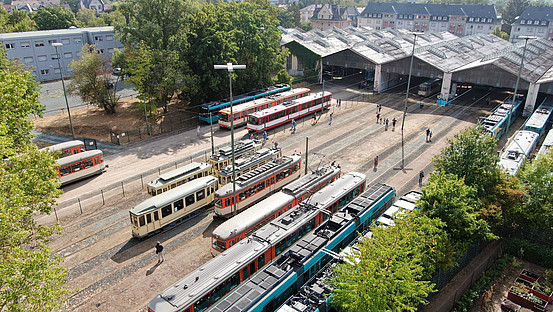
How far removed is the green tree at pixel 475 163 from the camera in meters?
24.3

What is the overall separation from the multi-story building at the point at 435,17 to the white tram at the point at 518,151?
365ft

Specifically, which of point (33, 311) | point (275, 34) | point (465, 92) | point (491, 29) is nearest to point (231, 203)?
point (33, 311)

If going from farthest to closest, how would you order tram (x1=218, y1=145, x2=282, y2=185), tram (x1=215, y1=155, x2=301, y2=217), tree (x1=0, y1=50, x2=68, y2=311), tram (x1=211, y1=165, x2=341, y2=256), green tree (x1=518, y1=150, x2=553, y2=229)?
tram (x1=218, y1=145, x2=282, y2=185), tram (x1=215, y1=155, x2=301, y2=217), green tree (x1=518, y1=150, x2=553, y2=229), tram (x1=211, y1=165, x2=341, y2=256), tree (x1=0, y1=50, x2=68, y2=311)

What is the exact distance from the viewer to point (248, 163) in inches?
1278

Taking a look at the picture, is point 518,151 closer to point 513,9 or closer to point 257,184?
point 257,184

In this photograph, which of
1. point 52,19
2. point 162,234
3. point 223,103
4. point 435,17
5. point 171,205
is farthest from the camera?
point 435,17

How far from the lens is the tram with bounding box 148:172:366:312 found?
17688mm

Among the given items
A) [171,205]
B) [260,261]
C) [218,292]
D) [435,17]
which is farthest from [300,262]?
[435,17]

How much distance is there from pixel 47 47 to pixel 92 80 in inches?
1287

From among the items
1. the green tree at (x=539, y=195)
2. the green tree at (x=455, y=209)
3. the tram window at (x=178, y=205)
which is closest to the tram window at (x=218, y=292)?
the tram window at (x=178, y=205)

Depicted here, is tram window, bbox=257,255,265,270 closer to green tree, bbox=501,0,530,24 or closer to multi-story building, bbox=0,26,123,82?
multi-story building, bbox=0,26,123,82

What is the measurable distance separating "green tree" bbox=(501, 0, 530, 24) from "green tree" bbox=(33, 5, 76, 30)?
155 metres

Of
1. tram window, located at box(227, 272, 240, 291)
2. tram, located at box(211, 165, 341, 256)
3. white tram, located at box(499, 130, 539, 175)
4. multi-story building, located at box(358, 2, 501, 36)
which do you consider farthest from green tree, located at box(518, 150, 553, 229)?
multi-story building, located at box(358, 2, 501, 36)

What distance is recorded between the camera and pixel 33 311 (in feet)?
49.0
